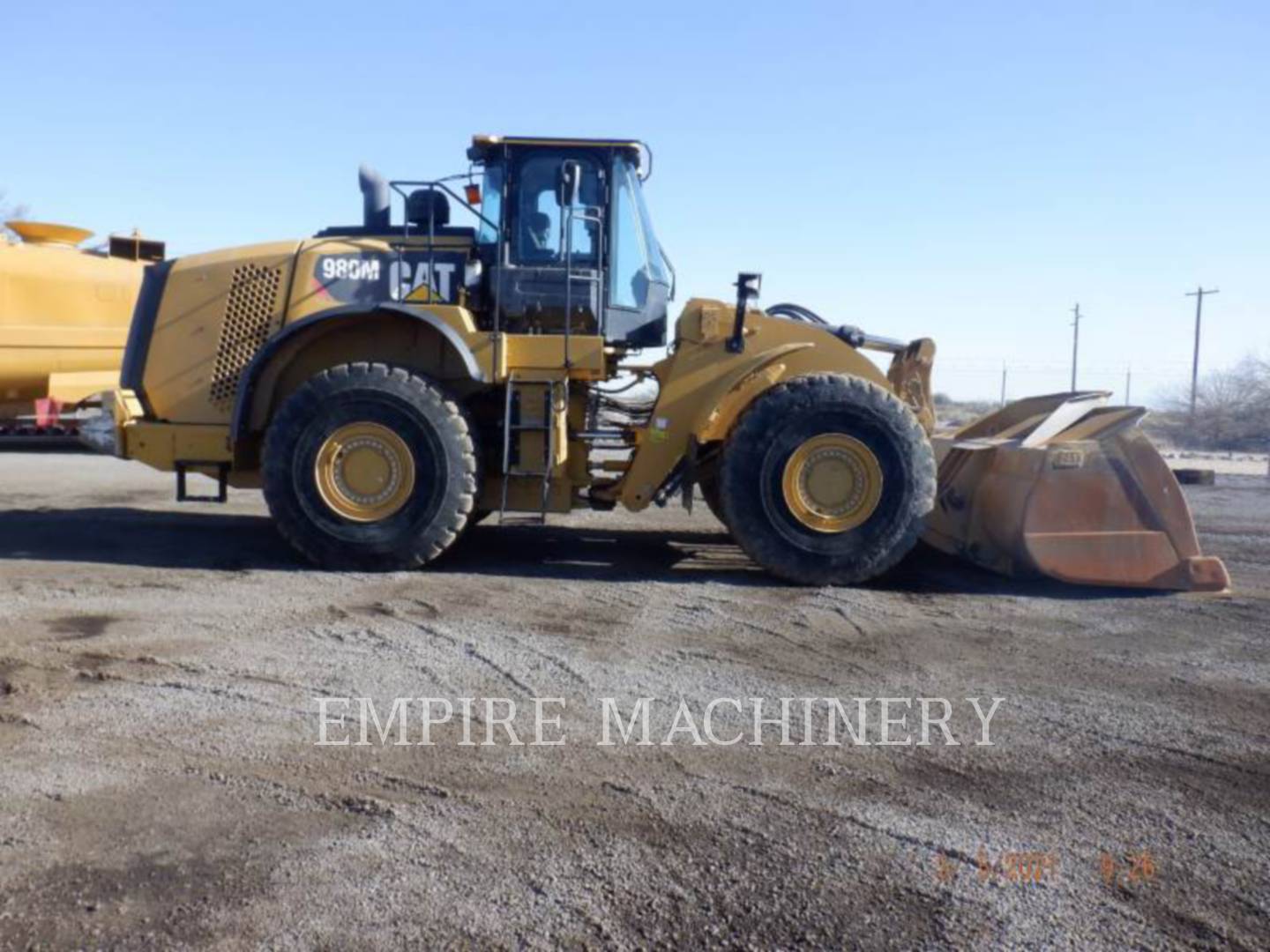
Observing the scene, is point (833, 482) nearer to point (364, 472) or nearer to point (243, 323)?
point (364, 472)

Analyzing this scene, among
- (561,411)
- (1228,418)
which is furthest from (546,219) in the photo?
(1228,418)

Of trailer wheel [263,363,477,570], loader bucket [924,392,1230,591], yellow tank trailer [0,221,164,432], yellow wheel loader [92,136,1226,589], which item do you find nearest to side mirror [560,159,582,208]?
yellow wheel loader [92,136,1226,589]

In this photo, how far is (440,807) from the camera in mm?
3678

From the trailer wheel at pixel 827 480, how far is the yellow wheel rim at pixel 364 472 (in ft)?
7.10

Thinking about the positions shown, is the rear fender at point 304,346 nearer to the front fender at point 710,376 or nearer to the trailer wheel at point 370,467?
the trailer wheel at point 370,467

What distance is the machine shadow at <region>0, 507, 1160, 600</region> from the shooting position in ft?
24.8

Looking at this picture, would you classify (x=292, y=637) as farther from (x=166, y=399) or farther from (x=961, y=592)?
(x=961, y=592)

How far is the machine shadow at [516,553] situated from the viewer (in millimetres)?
7555

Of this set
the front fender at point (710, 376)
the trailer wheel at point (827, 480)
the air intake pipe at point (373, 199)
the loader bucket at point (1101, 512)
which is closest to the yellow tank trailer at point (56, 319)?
the air intake pipe at point (373, 199)

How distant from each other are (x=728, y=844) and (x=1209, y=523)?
938 cm

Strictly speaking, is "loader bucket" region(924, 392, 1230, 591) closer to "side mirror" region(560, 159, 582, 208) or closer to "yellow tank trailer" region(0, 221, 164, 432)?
"side mirror" region(560, 159, 582, 208)

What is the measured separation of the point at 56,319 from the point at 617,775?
1261 centimetres

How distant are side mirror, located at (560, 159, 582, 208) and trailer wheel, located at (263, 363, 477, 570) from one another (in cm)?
157

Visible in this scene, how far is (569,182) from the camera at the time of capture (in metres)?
7.49
